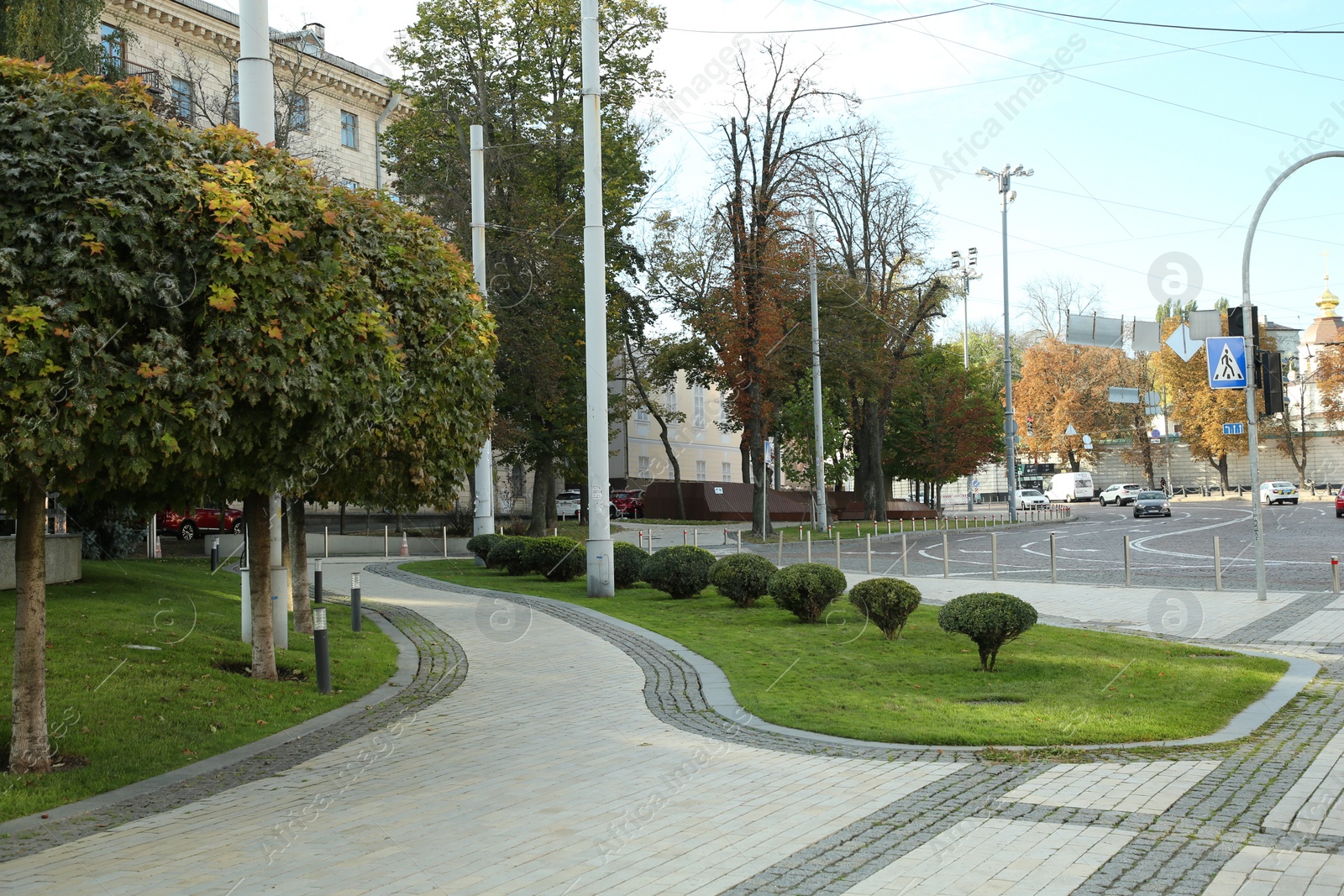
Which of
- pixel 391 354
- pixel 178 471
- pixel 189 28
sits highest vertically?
pixel 189 28

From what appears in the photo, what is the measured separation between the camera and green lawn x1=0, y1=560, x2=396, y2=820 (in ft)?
26.1

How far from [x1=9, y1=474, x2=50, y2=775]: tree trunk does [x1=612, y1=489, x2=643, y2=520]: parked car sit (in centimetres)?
4967

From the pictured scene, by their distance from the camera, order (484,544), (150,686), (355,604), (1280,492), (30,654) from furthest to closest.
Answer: (1280,492) < (484,544) < (355,604) < (150,686) < (30,654)

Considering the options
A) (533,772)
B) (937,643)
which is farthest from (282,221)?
(937,643)

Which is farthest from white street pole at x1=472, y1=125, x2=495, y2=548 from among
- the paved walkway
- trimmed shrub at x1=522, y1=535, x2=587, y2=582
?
the paved walkway

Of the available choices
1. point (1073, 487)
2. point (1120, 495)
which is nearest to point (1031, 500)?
point (1120, 495)

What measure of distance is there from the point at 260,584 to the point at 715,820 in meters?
6.10

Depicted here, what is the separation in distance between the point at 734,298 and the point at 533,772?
3388 cm

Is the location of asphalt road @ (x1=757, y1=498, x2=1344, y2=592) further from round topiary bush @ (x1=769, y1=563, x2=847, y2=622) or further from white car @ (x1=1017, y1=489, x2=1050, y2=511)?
white car @ (x1=1017, y1=489, x2=1050, y2=511)

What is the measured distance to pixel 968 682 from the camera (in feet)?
35.9

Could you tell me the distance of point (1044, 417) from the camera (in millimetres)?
83125

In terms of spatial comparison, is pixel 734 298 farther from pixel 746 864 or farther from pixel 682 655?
pixel 746 864

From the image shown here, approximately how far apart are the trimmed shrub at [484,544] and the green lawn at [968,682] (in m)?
8.57

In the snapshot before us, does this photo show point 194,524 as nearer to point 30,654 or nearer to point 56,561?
point 56,561
